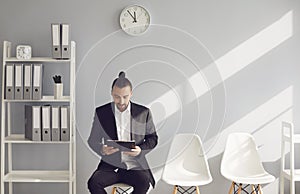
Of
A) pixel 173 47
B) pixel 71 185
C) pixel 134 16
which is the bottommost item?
pixel 71 185

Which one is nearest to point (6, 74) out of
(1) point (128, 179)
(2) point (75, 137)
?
(2) point (75, 137)

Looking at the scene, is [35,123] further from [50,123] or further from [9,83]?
[9,83]

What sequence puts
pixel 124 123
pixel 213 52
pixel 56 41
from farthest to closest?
pixel 213 52, pixel 56 41, pixel 124 123

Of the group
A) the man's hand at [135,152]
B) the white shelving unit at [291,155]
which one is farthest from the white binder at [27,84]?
the white shelving unit at [291,155]

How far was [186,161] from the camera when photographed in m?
4.07

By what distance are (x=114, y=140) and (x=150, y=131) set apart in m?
0.25

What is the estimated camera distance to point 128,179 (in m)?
3.64

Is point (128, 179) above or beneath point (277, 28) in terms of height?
beneath

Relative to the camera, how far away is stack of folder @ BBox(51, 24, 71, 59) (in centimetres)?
393

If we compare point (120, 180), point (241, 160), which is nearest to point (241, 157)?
point (241, 160)

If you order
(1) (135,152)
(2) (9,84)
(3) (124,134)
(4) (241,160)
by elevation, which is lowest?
(4) (241,160)

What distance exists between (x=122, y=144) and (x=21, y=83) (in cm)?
113

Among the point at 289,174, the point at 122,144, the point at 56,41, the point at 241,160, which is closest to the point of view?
the point at 122,144

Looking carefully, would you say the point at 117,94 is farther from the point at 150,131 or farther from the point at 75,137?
the point at 75,137
